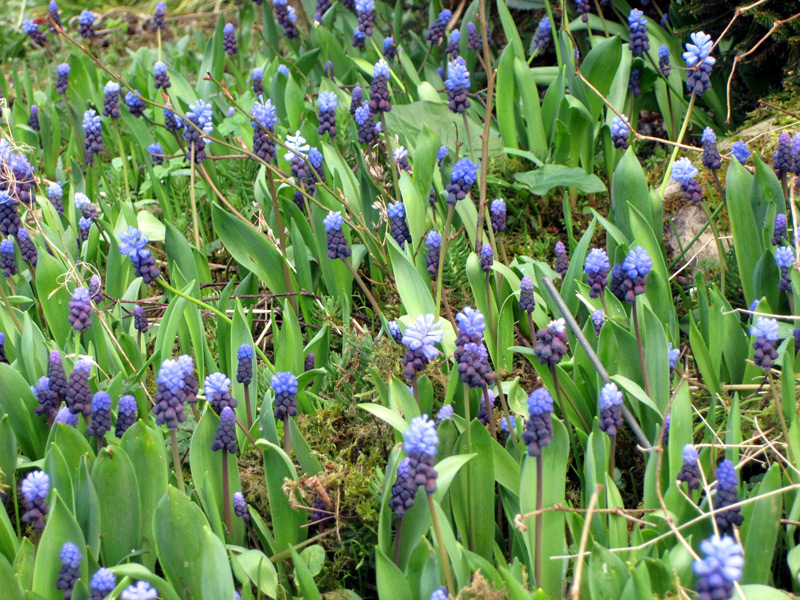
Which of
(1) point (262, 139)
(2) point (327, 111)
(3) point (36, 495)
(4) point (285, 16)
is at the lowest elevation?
(3) point (36, 495)

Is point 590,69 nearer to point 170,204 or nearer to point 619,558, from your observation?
point 170,204

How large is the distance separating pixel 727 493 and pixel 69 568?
4.78 ft

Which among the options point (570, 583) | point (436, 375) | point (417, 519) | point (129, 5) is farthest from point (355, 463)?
point (129, 5)

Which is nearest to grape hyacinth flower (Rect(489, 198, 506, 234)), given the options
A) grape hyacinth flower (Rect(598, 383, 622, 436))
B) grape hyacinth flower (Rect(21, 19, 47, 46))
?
grape hyacinth flower (Rect(598, 383, 622, 436))

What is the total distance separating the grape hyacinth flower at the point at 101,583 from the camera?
1611mm

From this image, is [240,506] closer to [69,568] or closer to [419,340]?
[69,568]

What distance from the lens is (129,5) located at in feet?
25.5

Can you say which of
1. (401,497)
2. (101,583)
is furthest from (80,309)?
(401,497)

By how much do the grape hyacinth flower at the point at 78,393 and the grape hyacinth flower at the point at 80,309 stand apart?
0.30 meters

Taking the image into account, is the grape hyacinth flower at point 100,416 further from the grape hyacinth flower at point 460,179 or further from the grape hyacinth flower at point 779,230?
the grape hyacinth flower at point 779,230

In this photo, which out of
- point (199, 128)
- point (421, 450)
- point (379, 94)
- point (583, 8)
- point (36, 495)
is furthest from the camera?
point (583, 8)

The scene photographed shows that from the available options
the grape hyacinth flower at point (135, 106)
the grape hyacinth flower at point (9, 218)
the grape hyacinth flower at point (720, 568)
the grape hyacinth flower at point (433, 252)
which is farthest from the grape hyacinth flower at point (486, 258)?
the grape hyacinth flower at point (135, 106)

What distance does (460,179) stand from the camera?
2.30m

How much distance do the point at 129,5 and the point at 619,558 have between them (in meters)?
7.87
